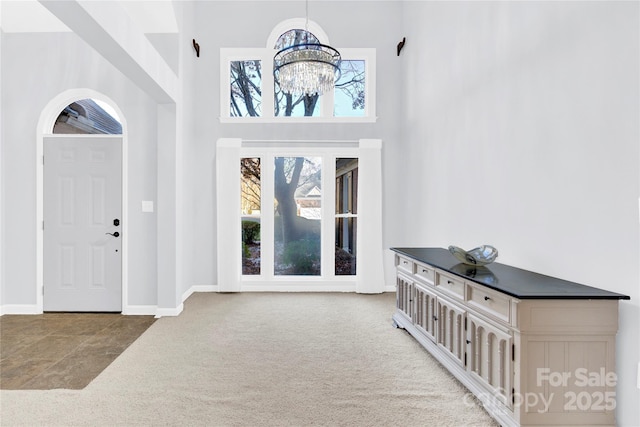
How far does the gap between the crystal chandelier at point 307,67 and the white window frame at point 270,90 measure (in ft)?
5.20

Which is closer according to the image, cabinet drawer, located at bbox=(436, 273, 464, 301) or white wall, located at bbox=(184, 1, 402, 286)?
cabinet drawer, located at bbox=(436, 273, 464, 301)

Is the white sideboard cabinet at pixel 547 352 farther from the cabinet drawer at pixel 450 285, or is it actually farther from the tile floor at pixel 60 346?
the tile floor at pixel 60 346

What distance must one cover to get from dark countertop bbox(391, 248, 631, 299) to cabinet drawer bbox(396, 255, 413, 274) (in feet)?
1.26

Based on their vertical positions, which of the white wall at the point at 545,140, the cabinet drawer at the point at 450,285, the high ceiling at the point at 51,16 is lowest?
the cabinet drawer at the point at 450,285

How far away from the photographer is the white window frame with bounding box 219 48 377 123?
5109 mm

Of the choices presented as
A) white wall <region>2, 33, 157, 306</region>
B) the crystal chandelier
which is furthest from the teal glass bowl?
white wall <region>2, 33, 157, 306</region>

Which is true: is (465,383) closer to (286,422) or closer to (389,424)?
(389,424)

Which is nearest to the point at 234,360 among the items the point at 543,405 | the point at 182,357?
the point at 182,357

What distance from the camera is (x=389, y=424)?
2053mm

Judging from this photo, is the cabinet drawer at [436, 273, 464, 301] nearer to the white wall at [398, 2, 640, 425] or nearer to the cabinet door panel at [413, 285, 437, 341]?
the cabinet door panel at [413, 285, 437, 341]

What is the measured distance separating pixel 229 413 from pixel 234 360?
75 cm

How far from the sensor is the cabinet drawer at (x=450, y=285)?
2.42m

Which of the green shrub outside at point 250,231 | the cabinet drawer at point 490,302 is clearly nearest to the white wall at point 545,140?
the cabinet drawer at point 490,302

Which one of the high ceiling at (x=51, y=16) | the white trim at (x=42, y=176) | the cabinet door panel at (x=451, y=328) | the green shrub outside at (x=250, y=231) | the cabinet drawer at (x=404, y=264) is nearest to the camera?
the cabinet door panel at (x=451, y=328)
